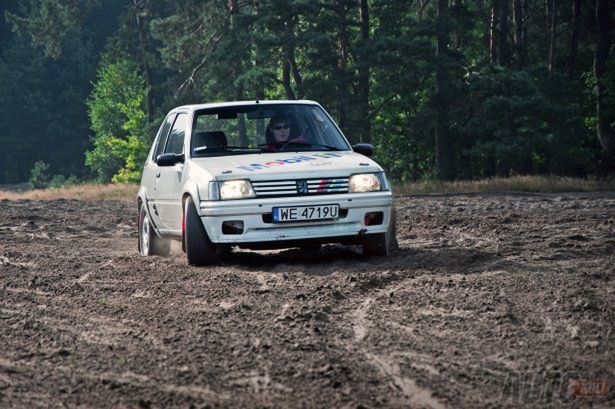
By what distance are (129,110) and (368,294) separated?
66.1 m

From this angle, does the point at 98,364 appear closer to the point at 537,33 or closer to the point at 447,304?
the point at 447,304

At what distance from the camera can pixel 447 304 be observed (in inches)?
305

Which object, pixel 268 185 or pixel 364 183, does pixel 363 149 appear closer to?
pixel 364 183

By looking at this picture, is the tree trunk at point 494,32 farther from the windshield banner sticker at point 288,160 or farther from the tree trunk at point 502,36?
the windshield banner sticker at point 288,160

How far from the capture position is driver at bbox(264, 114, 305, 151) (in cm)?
1147

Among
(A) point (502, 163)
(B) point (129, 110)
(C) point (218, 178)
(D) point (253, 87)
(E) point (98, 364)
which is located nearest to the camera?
(E) point (98, 364)

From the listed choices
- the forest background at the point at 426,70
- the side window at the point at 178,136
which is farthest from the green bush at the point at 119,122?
the side window at the point at 178,136

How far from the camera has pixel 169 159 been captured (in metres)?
11.3

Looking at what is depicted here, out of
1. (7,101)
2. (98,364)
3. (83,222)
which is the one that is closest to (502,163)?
(83,222)

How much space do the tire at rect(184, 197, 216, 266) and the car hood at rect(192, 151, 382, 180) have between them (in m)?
0.44

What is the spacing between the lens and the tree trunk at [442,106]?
4138 cm

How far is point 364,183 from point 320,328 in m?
3.75

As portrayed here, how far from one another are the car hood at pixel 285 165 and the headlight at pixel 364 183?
0.05m

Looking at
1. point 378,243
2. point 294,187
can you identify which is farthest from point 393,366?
point 378,243
